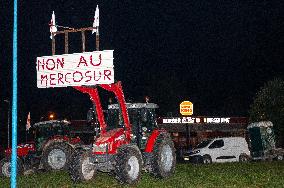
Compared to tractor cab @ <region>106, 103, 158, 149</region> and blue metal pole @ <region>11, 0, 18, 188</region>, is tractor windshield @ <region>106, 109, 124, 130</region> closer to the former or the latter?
tractor cab @ <region>106, 103, 158, 149</region>

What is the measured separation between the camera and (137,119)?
1705 centimetres

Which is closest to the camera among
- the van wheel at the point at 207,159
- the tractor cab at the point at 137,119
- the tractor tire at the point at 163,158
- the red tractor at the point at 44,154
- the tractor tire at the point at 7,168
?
the tractor tire at the point at 163,158

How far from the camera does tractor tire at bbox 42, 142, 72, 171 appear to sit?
71.7 ft

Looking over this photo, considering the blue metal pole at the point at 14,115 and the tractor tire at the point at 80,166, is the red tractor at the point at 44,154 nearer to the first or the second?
the tractor tire at the point at 80,166

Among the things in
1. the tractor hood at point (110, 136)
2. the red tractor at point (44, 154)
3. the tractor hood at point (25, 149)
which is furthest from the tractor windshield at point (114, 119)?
the tractor hood at point (25, 149)

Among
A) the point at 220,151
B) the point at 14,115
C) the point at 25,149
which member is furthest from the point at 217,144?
the point at 14,115

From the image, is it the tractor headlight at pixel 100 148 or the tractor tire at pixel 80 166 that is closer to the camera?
the tractor headlight at pixel 100 148

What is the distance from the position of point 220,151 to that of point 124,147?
17593 millimetres

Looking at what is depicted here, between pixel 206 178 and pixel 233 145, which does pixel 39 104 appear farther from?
pixel 206 178

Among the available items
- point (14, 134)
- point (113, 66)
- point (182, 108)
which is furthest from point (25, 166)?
point (182, 108)

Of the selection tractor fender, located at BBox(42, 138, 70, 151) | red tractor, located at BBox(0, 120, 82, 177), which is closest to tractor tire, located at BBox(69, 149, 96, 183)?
red tractor, located at BBox(0, 120, 82, 177)

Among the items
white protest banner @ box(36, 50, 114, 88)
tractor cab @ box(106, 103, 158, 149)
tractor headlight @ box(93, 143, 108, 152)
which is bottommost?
tractor headlight @ box(93, 143, 108, 152)

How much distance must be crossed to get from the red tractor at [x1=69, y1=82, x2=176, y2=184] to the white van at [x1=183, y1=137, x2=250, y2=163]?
47.2 ft

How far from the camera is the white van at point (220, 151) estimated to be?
3212 centimetres
